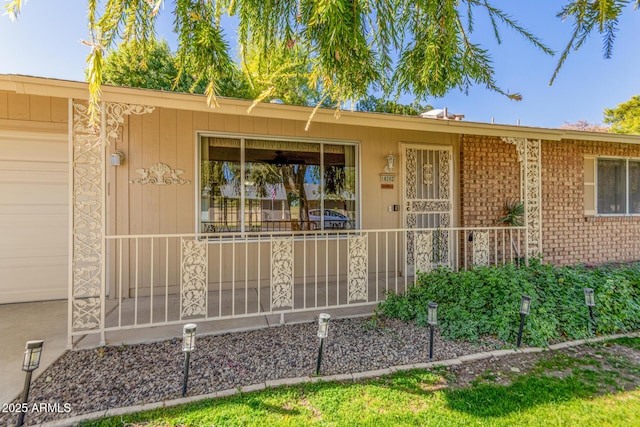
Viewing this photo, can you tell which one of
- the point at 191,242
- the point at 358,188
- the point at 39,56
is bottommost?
the point at 191,242

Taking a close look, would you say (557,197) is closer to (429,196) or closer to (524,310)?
(429,196)

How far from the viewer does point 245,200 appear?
4734 mm

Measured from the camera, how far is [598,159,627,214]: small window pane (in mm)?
6246

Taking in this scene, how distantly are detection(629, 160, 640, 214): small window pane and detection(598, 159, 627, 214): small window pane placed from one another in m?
0.19

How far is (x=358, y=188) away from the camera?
5172 mm

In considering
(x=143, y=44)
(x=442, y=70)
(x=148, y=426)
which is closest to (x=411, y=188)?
(x=442, y=70)

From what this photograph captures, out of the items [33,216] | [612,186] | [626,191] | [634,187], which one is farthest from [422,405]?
[634,187]

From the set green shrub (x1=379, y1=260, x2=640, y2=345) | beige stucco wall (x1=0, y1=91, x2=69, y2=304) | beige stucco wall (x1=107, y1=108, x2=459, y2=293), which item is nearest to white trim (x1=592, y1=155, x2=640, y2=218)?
green shrub (x1=379, y1=260, x2=640, y2=345)

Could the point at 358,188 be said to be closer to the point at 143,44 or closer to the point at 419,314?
the point at 419,314

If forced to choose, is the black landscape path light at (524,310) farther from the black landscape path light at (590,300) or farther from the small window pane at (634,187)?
the small window pane at (634,187)

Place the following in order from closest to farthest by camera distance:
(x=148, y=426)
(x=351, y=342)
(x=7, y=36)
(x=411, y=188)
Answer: (x=148, y=426) < (x=7, y=36) < (x=351, y=342) < (x=411, y=188)

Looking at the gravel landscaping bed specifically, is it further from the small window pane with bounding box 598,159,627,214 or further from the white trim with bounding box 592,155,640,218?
the small window pane with bounding box 598,159,627,214

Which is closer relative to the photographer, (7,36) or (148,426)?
(148,426)

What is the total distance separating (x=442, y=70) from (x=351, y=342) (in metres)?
2.58
